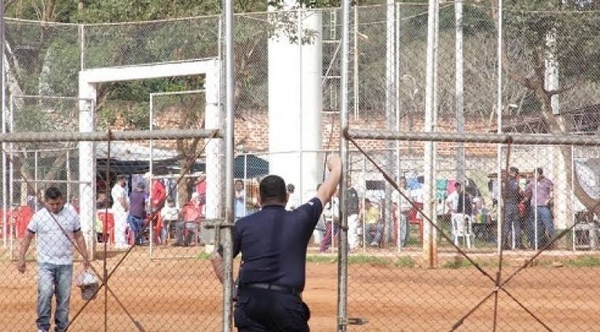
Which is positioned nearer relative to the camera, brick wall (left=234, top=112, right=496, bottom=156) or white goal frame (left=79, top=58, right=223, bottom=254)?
white goal frame (left=79, top=58, right=223, bottom=254)

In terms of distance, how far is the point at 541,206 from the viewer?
80.0 ft

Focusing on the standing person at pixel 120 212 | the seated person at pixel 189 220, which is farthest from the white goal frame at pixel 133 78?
the standing person at pixel 120 212

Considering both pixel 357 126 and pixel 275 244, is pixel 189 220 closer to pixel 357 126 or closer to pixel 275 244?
pixel 357 126

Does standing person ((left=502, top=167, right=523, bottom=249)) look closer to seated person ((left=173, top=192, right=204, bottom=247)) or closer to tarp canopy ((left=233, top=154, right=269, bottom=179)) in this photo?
seated person ((left=173, top=192, right=204, bottom=247))

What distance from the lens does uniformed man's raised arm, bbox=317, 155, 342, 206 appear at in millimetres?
10547

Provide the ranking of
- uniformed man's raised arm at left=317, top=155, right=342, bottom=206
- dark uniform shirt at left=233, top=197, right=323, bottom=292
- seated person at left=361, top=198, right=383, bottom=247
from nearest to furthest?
dark uniform shirt at left=233, top=197, right=323, bottom=292, uniformed man's raised arm at left=317, top=155, right=342, bottom=206, seated person at left=361, top=198, right=383, bottom=247

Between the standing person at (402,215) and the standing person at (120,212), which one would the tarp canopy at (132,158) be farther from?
the standing person at (402,215)

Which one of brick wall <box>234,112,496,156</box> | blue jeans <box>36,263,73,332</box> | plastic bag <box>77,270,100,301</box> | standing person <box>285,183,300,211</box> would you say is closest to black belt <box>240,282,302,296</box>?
plastic bag <box>77,270,100,301</box>

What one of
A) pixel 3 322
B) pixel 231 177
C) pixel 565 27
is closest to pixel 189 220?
pixel 565 27

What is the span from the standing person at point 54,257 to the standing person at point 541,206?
33.4 ft

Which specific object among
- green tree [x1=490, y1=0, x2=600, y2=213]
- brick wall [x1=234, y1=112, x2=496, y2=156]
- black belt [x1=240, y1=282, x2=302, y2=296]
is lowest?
black belt [x1=240, y1=282, x2=302, y2=296]

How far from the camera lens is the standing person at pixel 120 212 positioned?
2841 cm

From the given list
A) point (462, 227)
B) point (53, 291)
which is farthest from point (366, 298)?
point (53, 291)

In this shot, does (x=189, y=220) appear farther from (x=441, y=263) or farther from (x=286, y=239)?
(x=286, y=239)
